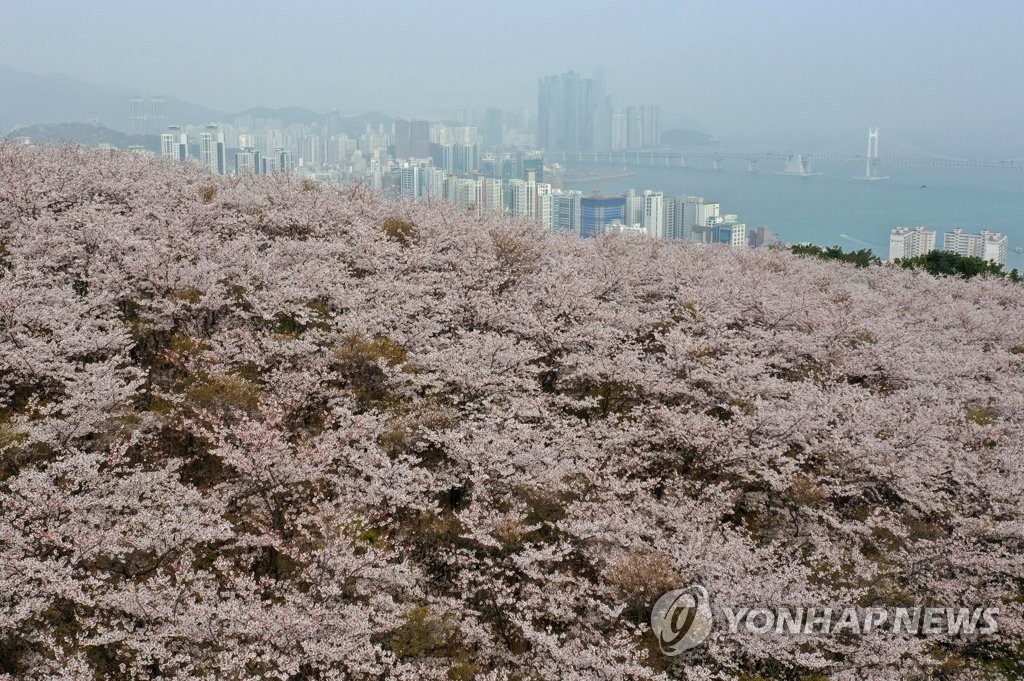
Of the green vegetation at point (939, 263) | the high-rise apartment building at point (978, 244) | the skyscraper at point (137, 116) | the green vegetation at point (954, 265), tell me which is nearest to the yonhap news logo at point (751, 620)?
the green vegetation at point (939, 263)

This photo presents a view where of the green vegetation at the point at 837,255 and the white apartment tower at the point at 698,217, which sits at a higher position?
the white apartment tower at the point at 698,217

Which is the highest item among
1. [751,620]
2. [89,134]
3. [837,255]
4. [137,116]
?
[137,116]

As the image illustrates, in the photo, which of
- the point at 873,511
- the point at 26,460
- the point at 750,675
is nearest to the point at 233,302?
the point at 26,460

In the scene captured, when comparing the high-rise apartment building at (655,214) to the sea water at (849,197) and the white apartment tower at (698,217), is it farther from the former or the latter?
the sea water at (849,197)

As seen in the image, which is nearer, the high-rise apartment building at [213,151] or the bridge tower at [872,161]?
the high-rise apartment building at [213,151]

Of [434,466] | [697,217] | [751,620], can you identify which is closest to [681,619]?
[751,620]

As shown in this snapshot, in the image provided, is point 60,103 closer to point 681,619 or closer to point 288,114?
point 288,114

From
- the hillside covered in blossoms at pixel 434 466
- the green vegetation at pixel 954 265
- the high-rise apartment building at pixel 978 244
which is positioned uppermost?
the high-rise apartment building at pixel 978 244

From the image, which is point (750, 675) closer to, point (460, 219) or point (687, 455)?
point (687, 455)
